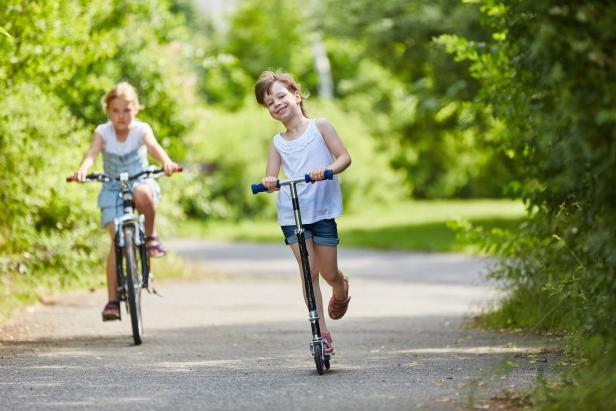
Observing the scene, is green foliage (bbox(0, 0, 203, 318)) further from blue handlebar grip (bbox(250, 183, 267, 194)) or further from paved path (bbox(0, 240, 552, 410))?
blue handlebar grip (bbox(250, 183, 267, 194))

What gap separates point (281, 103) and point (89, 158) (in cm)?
224

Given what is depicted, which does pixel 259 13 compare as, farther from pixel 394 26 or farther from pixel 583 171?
pixel 583 171

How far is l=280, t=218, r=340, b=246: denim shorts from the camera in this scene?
23.7 ft

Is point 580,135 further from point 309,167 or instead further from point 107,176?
point 107,176

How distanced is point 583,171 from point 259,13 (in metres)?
51.5

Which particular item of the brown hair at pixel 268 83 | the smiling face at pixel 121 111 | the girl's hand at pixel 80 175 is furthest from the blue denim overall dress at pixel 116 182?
the brown hair at pixel 268 83

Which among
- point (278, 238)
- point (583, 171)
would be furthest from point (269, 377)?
point (278, 238)

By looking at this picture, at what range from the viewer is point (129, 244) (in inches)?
348

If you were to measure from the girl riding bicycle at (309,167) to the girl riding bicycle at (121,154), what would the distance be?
1873mm

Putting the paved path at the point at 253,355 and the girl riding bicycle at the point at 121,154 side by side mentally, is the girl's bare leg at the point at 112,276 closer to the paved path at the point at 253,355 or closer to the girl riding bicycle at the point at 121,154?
the girl riding bicycle at the point at 121,154

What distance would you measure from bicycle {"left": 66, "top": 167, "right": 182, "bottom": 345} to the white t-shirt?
0.95ft

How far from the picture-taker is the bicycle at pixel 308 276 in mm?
6848

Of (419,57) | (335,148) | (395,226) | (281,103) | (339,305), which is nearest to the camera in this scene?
(335,148)

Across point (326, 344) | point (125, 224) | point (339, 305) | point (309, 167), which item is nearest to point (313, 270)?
point (339, 305)
